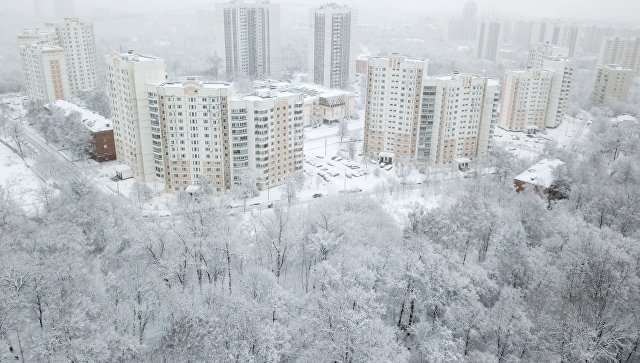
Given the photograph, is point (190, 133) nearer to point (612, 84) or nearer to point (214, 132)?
point (214, 132)

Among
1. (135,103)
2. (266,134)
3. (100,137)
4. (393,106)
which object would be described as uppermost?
(135,103)

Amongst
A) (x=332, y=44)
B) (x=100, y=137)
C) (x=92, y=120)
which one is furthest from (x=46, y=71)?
(x=332, y=44)

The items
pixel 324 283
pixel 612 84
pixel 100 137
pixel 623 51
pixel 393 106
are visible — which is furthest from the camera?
pixel 623 51

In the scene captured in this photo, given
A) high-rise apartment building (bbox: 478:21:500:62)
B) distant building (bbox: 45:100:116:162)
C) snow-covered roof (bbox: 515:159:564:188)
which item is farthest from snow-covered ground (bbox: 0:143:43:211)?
high-rise apartment building (bbox: 478:21:500:62)

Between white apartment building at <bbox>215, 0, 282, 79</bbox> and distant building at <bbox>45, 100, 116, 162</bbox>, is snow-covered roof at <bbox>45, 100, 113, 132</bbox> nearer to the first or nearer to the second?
distant building at <bbox>45, 100, 116, 162</bbox>

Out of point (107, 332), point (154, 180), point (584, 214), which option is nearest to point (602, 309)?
point (584, 214)

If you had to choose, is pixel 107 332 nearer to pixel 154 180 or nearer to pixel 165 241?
pixel 165 241
